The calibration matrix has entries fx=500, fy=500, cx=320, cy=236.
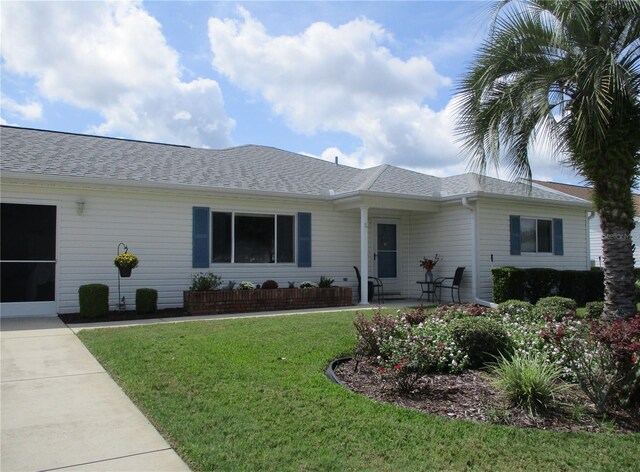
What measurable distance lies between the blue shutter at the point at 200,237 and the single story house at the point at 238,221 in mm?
24

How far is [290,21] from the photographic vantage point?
9914 millimetres

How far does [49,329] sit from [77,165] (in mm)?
4057

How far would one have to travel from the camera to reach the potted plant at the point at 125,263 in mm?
10398

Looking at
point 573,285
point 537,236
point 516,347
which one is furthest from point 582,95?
point 537,236

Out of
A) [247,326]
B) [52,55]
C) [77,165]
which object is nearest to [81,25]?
[52,55]

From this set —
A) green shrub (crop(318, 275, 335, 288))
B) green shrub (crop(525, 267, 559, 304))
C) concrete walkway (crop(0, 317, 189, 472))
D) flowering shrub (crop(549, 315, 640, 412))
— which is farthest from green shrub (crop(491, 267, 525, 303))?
concrete walkway (crop(0, 317, 189, 472))

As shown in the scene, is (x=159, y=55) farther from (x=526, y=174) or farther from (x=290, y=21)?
(x=526, y=174)

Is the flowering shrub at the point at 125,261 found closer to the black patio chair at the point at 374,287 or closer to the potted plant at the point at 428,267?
the black patio chair at the point at 374,287

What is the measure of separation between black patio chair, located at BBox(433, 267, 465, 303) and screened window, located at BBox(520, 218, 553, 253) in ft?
8.05

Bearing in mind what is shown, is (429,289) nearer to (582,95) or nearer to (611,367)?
(582,95)

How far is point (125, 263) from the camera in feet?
34.1

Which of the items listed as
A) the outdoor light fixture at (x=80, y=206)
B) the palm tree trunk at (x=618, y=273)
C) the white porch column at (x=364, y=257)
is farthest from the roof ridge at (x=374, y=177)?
the outdoor light fixture at (x=80, y=206)

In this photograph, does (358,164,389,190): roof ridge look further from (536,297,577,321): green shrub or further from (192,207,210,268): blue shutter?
(536,297,577,321): green shrub

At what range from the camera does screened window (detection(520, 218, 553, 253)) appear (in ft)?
47.7
